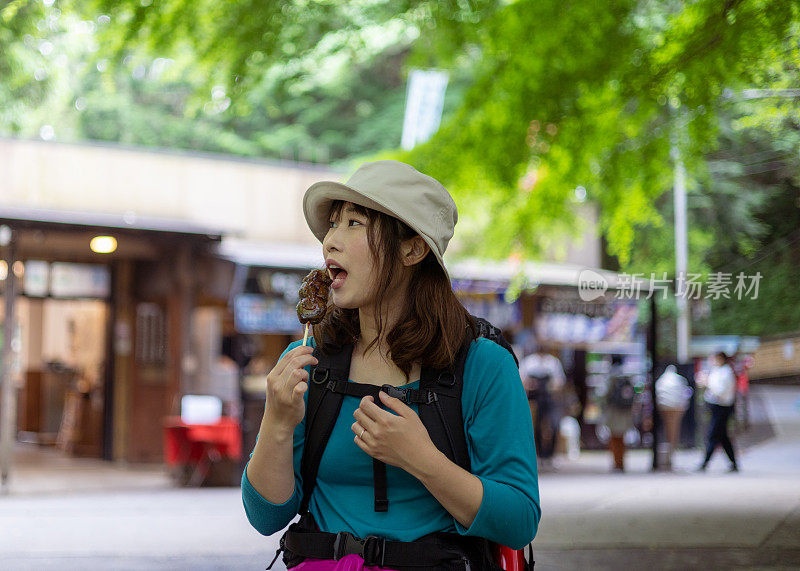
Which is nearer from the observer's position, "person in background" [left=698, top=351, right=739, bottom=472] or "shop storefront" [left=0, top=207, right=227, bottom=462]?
"person in background" [left=698, top=351, right=739, bottom=472]

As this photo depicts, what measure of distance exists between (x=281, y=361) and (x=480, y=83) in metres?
6.10

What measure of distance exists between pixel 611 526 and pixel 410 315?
4221mm

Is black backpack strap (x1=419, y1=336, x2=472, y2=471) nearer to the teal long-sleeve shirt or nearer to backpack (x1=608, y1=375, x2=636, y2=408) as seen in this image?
the teal long-sleeve shirt

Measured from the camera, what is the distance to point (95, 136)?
30.5m

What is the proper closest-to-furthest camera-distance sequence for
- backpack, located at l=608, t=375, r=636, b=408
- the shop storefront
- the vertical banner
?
backpack, located at l=608, t=375, r=636, b=408 < the shop storefront < the vertical banner

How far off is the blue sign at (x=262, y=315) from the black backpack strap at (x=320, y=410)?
39.7 ft

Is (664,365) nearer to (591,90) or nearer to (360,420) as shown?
(591,90)

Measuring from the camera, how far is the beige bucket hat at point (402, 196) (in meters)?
2.14

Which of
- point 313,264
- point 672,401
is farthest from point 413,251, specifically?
point 313,264

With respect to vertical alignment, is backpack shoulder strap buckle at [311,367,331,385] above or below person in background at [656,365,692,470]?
above

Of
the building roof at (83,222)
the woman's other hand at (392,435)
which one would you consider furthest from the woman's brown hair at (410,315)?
the building roof at (83,222)

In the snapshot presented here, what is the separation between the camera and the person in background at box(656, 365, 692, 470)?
20.5ft

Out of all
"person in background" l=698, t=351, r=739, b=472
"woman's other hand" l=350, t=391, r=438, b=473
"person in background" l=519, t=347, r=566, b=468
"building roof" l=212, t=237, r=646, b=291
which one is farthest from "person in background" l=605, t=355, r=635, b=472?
"woman's other hand" l=350, t=391, r=438, b=473

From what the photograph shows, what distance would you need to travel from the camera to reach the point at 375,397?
7.04 feet
